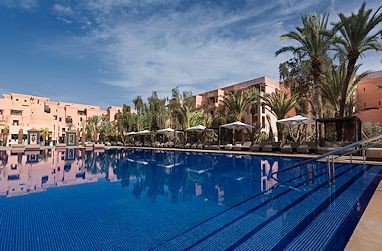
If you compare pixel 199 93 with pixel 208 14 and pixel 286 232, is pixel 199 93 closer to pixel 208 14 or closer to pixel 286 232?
pixel 208 14

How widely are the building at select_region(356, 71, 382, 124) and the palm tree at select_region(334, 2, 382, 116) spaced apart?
55.1ft

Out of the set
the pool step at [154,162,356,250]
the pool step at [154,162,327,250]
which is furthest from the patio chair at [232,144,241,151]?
the pool step at [154,162,356,250]

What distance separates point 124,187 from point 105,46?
15004 millimetres

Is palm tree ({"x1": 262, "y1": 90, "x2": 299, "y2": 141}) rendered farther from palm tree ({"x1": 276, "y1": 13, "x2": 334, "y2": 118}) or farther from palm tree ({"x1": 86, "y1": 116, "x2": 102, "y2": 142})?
palm tree ({"x1": 86, "y1": 116, "x2": 102, "y2": 142})

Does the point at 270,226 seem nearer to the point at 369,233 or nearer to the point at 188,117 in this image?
the point at 369,233

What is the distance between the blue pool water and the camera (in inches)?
152

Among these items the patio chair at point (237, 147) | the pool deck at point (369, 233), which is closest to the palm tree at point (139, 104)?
the patio chair at point (237, 147)

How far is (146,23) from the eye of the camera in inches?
641

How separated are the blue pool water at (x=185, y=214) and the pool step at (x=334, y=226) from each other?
0.01m

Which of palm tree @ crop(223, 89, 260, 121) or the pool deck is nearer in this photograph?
the pool deck

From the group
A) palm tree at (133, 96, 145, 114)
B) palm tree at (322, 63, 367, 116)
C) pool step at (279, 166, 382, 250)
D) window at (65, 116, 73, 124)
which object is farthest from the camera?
window at (65, 116, 73, 124)

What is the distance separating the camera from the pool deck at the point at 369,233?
2939mm

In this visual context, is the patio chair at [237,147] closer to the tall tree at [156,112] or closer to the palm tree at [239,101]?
the palm tree at [239,101]

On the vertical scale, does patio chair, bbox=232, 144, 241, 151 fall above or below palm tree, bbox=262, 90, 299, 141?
below
